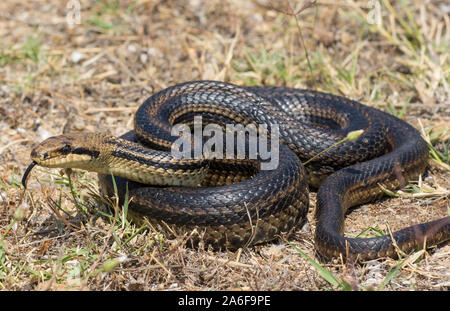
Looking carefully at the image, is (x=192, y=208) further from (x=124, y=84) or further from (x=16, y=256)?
(x=124, y=84)

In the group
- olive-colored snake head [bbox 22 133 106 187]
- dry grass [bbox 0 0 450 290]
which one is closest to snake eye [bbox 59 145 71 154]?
olive-colored snake head [bbox 22 133 106 187]

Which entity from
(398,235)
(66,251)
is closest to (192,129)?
(66,251)

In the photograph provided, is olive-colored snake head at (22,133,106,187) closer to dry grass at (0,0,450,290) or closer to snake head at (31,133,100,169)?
snake head at (31,133,100,169)

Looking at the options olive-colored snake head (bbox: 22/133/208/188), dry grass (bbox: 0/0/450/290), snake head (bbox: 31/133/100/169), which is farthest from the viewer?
olive-colored snake head (bbox: 22/133/208/188)

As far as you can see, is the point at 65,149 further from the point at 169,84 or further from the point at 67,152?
the point at 169,84

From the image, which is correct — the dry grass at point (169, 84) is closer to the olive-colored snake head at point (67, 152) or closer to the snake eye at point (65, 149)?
the olive-colored snake head at point (67, 152)
